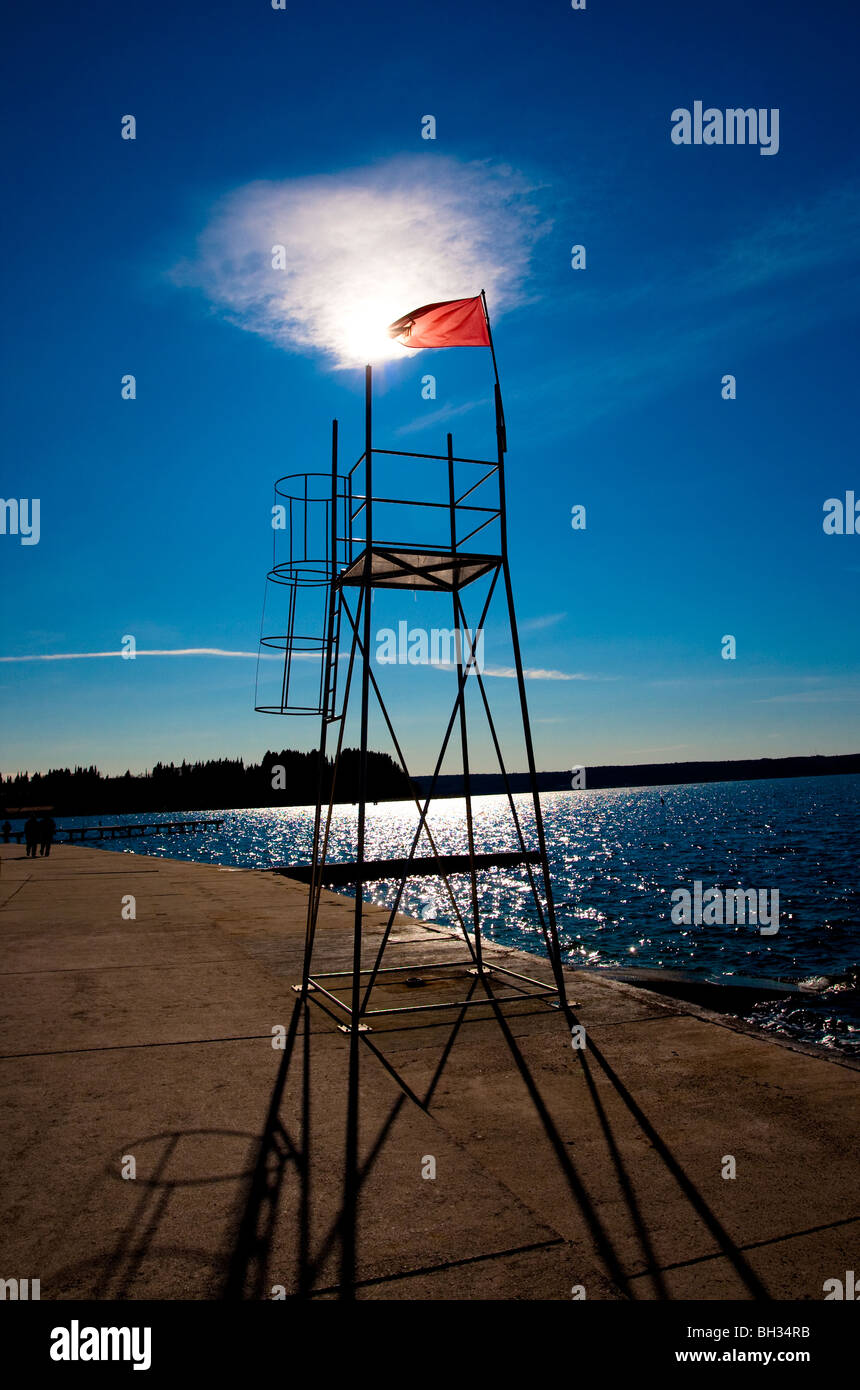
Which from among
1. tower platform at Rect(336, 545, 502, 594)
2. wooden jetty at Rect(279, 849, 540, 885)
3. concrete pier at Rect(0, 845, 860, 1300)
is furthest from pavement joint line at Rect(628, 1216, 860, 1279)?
wooden jetty at Rect(279, 849, 540, 885)

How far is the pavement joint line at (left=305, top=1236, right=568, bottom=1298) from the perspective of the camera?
355 cm

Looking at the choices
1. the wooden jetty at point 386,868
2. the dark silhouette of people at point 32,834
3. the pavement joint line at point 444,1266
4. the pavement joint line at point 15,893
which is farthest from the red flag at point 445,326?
the dark silhouette of people at point 32,834

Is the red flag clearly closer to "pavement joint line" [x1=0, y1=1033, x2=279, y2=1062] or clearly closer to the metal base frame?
the metal base frame

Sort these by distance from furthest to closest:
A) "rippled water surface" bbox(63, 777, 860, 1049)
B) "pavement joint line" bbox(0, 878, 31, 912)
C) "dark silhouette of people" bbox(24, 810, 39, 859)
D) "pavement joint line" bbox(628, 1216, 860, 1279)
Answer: "dark silhouette of people" bbox(24, 810, 39, 859), "rippled water surface" bbox(63, 777, 860, 1049), "pavement joint line" bbox(0, 878, 31, 912), "pavement joint line" bbox(628, 1216, 860, 1279)

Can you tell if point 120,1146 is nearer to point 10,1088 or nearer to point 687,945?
point 10,1088

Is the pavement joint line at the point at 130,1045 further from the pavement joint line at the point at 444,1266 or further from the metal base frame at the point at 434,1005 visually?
the pavement joint line at the point at 444,1266

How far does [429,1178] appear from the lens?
461cm

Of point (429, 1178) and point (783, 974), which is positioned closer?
point (429, 1178)

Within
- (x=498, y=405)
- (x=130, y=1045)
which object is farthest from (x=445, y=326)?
(x=130, y=1045)

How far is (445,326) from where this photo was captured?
873cm

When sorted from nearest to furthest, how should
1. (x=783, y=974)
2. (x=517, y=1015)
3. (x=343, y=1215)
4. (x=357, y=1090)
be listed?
(x=343, y=1215)
(x=357, y=1090)
(x=517, y=1015)
(x=783, y=974)

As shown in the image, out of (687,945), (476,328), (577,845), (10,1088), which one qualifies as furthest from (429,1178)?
(577,845)

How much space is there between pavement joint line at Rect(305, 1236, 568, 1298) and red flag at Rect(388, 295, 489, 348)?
782 cm
